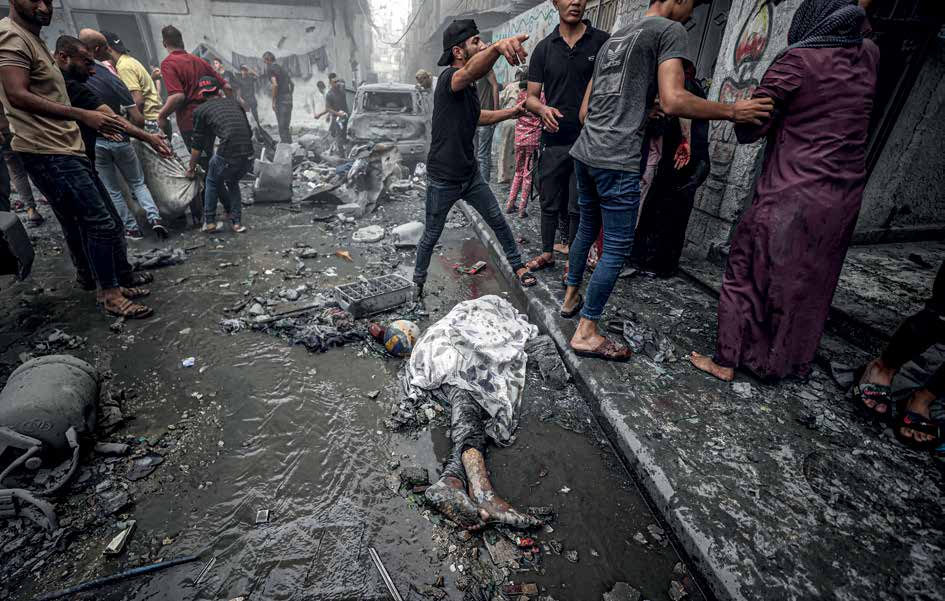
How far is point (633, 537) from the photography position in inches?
72.1

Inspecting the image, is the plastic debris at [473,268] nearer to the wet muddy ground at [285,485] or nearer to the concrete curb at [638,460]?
the concrete curb at [638,460]

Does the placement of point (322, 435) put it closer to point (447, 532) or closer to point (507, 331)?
point (447, 532)

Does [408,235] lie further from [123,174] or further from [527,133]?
[123,174]

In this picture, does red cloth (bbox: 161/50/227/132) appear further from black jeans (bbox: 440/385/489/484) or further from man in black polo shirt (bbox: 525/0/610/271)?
black jeans (bbox: 440/385/489/484)

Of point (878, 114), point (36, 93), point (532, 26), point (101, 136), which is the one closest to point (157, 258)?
point (101, 136)

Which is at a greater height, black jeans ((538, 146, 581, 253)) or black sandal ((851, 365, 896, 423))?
black jeans ((538, 146, 581, 253))

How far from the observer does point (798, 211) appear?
218 centimetres

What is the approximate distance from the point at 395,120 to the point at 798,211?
7.40m

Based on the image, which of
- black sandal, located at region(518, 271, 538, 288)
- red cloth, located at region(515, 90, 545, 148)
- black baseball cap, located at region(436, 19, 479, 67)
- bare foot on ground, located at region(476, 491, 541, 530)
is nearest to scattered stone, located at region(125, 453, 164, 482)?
bare foot on ground, located at region(476, 491, 541, 530)

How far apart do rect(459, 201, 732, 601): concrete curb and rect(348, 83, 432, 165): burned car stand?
18.9 ft

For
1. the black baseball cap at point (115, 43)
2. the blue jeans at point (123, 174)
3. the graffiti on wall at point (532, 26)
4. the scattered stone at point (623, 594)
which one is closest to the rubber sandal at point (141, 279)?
the blue jeans at point (123, 174)

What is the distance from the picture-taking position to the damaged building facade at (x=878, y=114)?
3.62m

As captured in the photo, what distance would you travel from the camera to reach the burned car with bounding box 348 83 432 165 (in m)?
8.02

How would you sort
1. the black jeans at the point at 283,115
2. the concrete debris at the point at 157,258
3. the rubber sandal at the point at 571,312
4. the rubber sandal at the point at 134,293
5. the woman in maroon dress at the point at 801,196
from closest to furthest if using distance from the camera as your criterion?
the woman in maroon dress at the point at 801,196
the rubber sandal at the point at 571,312
the rubber sandal at the point at 134,293
the concrete debris at the point at 157,258
the black jeans at the point at 283,115
